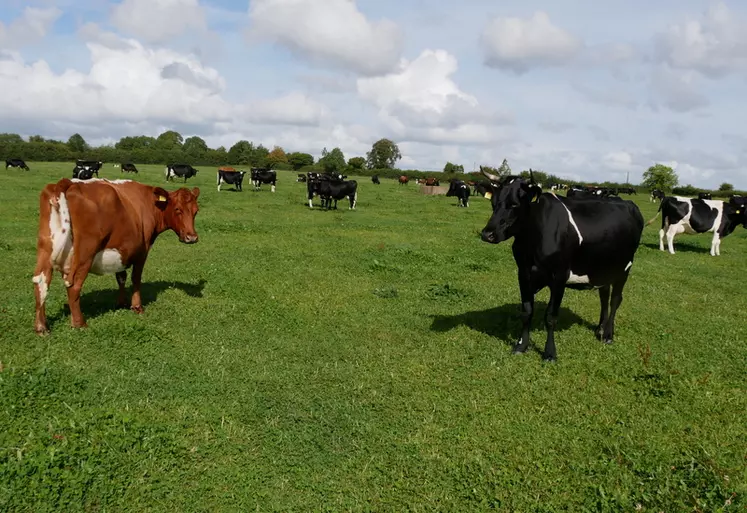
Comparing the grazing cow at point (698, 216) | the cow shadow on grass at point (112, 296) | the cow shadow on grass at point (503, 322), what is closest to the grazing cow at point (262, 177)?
the grazing cow at point (698, 216)

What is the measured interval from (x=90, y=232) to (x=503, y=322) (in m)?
6.57

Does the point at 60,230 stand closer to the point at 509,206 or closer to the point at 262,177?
the point at 509,206

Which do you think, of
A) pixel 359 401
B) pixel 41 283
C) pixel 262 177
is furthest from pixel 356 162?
pixel 359 401

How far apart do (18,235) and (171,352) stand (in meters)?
11.5

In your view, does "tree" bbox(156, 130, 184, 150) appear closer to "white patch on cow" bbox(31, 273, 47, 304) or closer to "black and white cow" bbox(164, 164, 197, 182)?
"black and white cow" bbox(164, 164, 197, 182)

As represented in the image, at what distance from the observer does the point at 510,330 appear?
825 cm

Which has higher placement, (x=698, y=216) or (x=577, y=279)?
(x=698, y=216)

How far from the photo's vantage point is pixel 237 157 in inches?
3713

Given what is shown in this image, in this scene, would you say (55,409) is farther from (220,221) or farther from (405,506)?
(220,221)

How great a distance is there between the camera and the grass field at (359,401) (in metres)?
4.21

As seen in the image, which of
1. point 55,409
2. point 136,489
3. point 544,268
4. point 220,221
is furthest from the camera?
point 220,221

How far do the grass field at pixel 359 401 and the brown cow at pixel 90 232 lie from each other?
62 cm

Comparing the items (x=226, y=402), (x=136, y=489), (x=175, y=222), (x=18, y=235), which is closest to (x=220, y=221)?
(x=18, y=235)

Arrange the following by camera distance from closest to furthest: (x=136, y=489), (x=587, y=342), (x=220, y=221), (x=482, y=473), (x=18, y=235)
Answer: (x=136, y=489) → (x=482, y=473) → (x=587, y=342) → (x=18, y=235) → (x=220, y=221)
